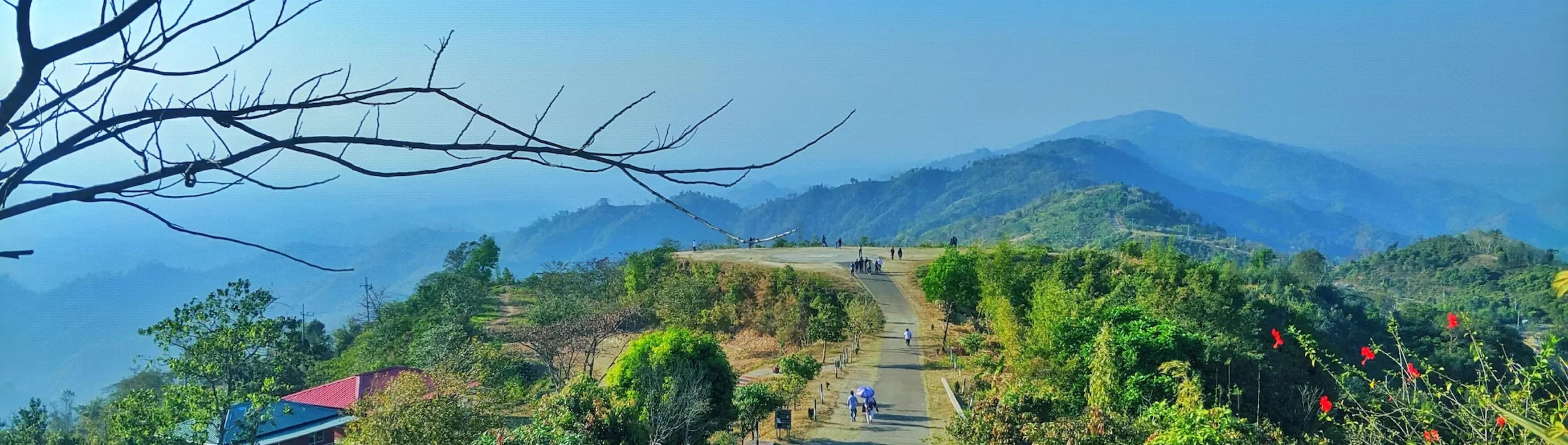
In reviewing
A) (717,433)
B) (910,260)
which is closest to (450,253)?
(910,260)

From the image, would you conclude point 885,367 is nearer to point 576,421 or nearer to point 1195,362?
point 1195,362

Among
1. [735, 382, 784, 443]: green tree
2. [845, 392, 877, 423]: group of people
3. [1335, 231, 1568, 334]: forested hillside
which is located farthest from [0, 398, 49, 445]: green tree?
[1335, 231, 1568, 334]: forested hillside

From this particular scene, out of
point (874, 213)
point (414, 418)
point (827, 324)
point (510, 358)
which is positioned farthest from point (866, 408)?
point (874, 213)

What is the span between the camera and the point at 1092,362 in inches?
427

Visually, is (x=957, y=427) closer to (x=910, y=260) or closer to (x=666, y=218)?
(x=910, y=260)

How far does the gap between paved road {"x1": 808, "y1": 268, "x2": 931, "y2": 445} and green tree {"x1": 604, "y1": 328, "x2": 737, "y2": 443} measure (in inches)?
81.3

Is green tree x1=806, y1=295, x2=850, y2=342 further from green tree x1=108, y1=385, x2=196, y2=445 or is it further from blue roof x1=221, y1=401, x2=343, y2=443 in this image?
green tree x1=108, y1=385, x2=196, y2=445

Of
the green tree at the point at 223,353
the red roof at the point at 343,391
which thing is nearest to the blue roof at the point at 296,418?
the red roof at the point at 343,391

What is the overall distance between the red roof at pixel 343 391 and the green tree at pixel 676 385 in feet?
27.2

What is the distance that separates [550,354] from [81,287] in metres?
132

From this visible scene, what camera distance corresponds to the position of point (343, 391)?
59.1ft

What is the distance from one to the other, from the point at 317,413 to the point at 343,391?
176 centimetres

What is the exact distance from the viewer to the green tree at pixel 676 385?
981 cm

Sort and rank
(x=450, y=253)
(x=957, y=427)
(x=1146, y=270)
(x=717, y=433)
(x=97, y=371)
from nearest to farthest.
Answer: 1. (x=957, y=427)
2. (x=717, y=433)
3. (x=1146, y=270)
4. (x=450, y=253)
5. (x=97, y=371)
